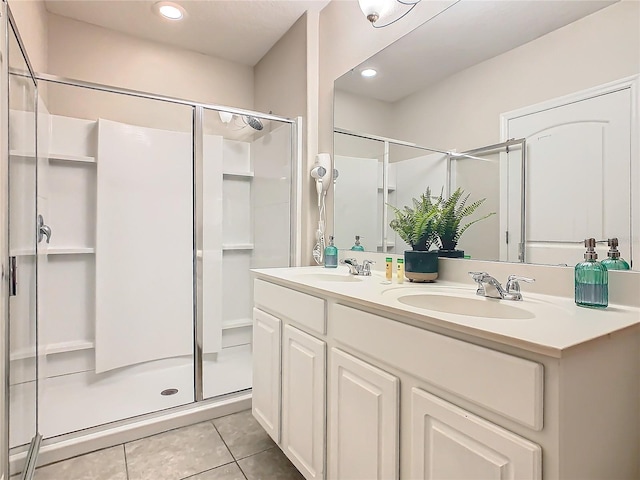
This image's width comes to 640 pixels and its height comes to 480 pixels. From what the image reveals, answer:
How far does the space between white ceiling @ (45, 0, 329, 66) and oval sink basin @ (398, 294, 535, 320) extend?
6.27ft

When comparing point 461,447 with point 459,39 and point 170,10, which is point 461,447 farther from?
point 170,10

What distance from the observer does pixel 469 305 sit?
1166 mm

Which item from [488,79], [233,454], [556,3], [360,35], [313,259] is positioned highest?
[360,35]

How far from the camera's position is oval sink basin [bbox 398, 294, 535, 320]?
1036mm

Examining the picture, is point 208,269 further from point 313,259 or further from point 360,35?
point 360,35

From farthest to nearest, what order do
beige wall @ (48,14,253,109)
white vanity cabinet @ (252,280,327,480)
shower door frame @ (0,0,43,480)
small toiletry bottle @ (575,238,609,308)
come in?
beige wall @ (48,14,253,109)
white vanity cabinet @ (252,280,327,480)
shower door frame @ (0,0,43,480)
small toiletry bottle @ (575,238,609,308)

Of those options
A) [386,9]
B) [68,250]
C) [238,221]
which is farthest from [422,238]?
[68,250]

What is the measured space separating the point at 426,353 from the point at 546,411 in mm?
266

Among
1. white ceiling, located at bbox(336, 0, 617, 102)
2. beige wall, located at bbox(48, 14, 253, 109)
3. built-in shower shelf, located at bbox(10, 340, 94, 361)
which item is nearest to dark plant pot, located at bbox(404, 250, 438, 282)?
white ceiling, located at bbox(336, 0, 617, 102)

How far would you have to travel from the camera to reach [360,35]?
194 centimetres

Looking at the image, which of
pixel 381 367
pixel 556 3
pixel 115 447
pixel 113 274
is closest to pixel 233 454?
pixel 115 447

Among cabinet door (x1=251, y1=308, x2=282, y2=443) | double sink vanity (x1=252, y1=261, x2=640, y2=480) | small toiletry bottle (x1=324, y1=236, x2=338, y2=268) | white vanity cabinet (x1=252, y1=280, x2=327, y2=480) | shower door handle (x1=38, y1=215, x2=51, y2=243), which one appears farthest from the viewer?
small toiletry bottle (x1=324, y1=236, x2=338, y2=268)

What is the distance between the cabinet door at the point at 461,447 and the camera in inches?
26.6

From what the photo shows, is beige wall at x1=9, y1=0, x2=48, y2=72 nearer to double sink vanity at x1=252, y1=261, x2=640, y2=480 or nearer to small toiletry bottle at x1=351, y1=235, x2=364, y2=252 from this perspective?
double sink vanity at x1=252, y1=261, x2=640, y2=480
